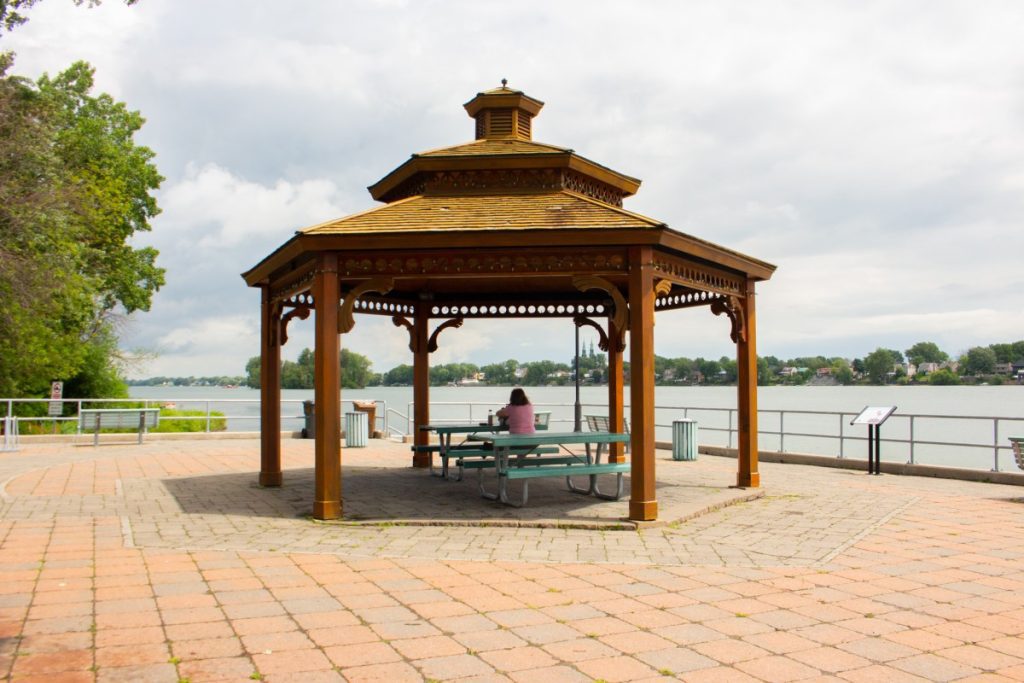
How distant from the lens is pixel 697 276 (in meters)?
9.66

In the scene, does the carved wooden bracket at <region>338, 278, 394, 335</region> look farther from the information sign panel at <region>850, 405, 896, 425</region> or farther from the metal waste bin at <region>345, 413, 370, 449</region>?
the metal waste bin at <region>345, 413, 370, 449</region>

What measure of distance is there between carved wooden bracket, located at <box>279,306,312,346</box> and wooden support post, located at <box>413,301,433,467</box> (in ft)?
8.07

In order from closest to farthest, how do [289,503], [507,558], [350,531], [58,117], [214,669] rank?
[214,669], [507,558], [350,531], [289,503], [58,117]

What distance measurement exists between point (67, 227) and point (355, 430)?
11914mm

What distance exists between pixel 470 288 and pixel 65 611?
792 centimetres

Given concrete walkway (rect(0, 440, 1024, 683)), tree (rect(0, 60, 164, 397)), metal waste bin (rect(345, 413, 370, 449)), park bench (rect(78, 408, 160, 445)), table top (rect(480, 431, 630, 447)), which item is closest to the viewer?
concrete walkway (rect(0, 440, 1024, 683))

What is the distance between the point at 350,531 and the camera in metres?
7.77

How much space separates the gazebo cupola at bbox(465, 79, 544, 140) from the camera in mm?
11547

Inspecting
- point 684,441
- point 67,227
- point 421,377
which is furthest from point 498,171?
point 67,227

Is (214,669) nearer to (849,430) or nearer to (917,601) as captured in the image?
(917,601)

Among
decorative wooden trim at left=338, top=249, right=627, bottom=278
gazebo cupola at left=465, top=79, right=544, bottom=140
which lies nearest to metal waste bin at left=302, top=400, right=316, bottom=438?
gazebo cupola at left=465, top=79, right=544, bottom=140

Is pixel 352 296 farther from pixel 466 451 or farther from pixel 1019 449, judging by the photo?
pixel 1019 449

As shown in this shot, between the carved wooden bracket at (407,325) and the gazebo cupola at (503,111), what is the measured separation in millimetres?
3140

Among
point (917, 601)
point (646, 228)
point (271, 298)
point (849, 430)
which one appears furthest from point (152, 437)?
point (849, 430)
